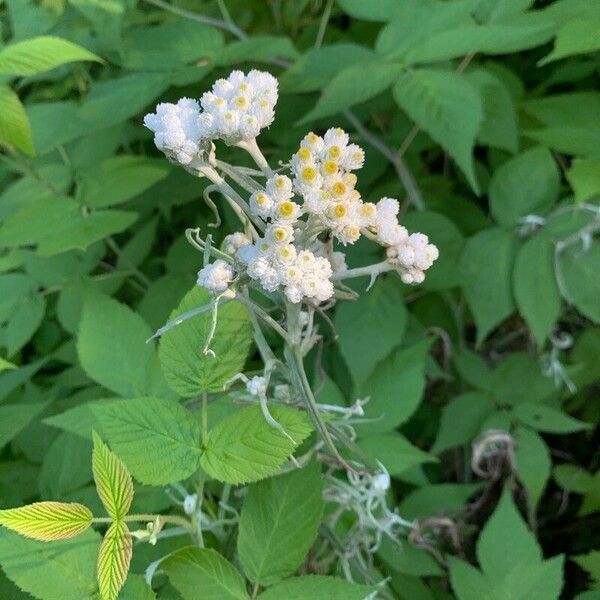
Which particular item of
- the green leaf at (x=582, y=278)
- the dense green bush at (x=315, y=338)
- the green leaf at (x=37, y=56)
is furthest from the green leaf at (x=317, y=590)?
the green leaf at (x=37, y=56)

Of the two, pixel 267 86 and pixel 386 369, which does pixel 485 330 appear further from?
pixel 267 86

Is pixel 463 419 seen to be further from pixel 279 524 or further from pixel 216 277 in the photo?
pixel 216 277

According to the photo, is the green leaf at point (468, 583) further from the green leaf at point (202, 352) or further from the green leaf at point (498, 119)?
the green leaf at point (498, 119)

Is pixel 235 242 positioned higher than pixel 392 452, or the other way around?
pixel 235 242

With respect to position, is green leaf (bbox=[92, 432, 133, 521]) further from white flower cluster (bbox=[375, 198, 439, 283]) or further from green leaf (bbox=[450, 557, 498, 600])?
green leaf (bbox=[450, 557, 498, 600])

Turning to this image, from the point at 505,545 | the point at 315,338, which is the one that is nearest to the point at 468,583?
the point at 505,545

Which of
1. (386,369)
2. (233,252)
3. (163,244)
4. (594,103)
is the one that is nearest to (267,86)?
(233,252)
